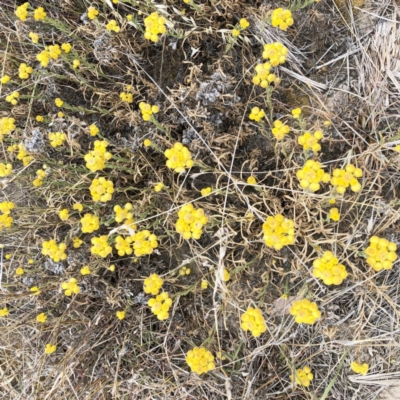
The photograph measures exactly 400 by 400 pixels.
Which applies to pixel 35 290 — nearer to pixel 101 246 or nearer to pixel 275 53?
pixel 101 246

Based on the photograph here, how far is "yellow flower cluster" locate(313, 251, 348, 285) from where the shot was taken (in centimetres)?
162

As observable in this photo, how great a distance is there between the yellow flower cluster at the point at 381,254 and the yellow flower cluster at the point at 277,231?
33cm

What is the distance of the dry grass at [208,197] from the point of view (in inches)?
88.7

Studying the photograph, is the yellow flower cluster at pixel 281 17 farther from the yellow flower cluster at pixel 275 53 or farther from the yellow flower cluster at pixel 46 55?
the yellow flower cluster at pixel 46 55

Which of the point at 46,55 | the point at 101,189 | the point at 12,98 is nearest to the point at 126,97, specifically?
the point at 46,55

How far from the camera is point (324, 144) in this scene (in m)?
2.37

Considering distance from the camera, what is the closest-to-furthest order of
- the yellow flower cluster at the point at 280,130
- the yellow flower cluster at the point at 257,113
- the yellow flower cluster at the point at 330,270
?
the yellow flower cluster at the point at 330,270
the yellow flower cluster at the point at 280,130
the yellow flower cluster at the point at 257,113

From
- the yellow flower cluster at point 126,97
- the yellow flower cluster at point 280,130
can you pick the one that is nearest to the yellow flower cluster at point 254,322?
the yellow flower cluster at point 280,130

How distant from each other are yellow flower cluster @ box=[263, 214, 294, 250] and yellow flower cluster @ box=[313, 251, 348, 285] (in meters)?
0.15

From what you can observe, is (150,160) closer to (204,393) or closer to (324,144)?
(324,144)

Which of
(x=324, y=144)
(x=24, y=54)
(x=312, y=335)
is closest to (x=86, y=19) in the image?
(x=24, y=54)

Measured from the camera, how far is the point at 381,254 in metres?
1.67

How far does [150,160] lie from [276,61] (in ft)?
3.21

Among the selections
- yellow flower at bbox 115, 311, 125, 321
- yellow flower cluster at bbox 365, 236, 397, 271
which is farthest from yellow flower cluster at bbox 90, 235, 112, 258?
yellow flower cluster at bbox 365, 236, 397, 271
